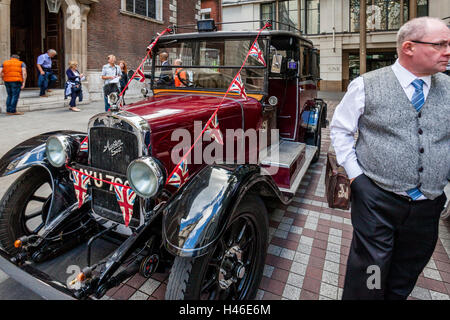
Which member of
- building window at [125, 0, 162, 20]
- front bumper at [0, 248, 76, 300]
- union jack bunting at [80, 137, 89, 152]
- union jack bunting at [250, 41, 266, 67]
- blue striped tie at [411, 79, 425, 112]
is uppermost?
building window at [125, 0, 162, 20]

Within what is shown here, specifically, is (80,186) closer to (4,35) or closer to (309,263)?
(309,263)

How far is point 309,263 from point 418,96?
66.5 inches

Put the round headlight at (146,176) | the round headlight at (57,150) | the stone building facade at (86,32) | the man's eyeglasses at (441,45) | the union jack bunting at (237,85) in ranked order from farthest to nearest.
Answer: the stone building facade at (86,32) → the union jack bunting at (237,85) → the round headlight at (57,150) → the round headlight at (146,176) → the man's eyeglasses at (441,45)

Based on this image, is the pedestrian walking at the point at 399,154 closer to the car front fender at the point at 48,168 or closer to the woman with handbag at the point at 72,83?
the car front fender at the point at 48,168

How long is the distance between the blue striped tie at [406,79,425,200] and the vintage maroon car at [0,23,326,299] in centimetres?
94

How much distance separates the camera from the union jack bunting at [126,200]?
2164mm

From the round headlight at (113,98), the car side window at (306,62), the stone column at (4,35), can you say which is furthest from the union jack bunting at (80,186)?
the stone column at (4,35)

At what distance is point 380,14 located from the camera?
20094mm

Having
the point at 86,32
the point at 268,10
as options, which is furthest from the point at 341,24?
the point at 86,32

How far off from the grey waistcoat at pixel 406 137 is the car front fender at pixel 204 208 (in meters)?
0.81

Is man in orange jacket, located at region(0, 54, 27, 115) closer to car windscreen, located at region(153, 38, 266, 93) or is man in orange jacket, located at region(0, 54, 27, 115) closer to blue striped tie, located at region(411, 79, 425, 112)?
car windscreen, located at region(153, 38, 266, 93)

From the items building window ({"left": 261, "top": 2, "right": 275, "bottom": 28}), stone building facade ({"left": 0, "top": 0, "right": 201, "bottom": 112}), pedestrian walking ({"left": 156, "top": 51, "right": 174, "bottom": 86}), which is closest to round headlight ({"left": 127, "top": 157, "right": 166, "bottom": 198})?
pedestrian walking ({"left": 156, "top": 51, "right": 174, "bottom": 86})

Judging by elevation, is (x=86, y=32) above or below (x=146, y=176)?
above

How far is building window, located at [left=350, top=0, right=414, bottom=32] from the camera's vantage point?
19.8 m
